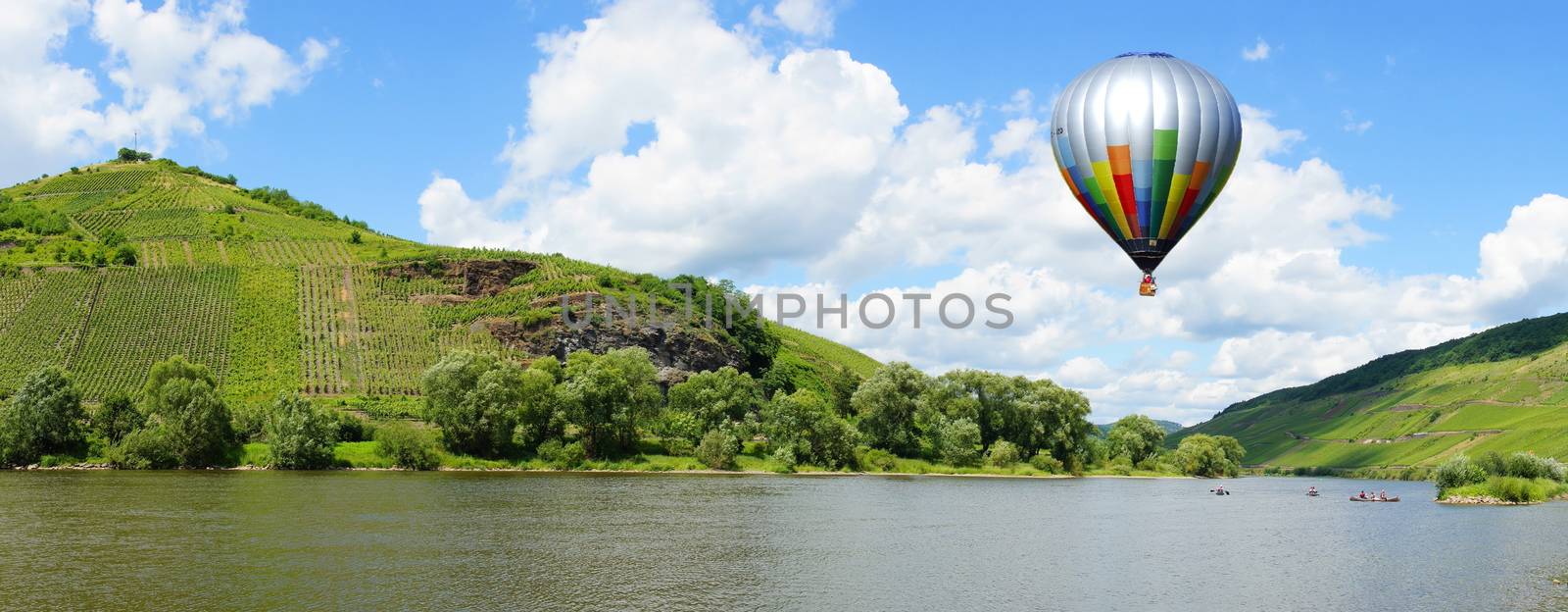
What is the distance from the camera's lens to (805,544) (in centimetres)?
4600

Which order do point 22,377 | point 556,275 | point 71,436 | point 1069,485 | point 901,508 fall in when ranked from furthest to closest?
point 556,275, point 22,377, point 1069,485, point 71,436, point 901,508

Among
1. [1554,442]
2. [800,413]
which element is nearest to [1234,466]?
[1554,442]

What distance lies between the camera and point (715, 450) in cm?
9512

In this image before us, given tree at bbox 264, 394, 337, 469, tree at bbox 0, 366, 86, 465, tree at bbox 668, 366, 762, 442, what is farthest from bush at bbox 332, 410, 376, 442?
tree at bbox 668, 366, 762, 442

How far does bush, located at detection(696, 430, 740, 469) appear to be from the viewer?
95.0m

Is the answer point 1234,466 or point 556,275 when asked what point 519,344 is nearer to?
point 556,275

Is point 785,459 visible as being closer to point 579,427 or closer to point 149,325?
point 579,427

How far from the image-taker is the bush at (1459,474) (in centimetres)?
8725

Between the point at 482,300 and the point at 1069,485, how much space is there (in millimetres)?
88149

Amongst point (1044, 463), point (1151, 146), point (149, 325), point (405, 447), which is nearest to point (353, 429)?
point (405, 447)

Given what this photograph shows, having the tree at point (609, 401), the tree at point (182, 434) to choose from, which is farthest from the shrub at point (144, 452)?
the tree at point (609, 401)

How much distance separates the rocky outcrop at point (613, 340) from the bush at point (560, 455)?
Result: 3827 centimetres

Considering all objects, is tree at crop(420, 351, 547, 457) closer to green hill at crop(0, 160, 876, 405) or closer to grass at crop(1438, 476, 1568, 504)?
green hill at crop(0, 160, 876, 405)

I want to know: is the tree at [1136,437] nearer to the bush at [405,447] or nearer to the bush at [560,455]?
the bush at [560,455]
